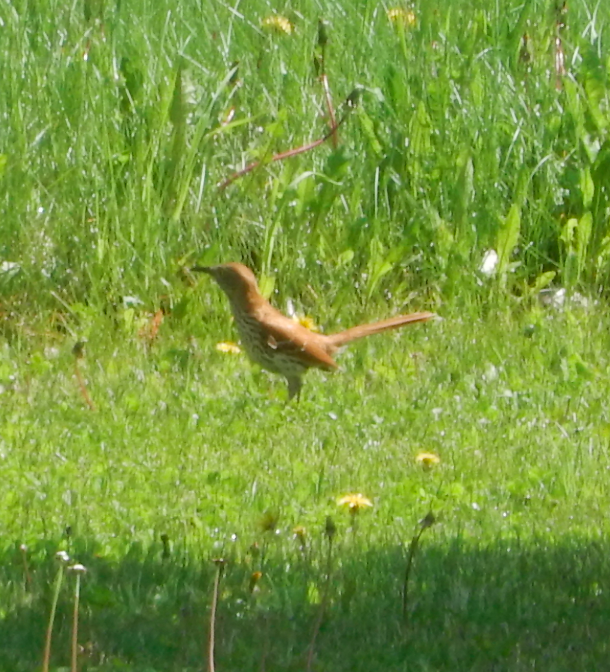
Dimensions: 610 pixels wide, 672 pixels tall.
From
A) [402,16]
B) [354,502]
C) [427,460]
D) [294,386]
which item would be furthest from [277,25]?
[354,502]

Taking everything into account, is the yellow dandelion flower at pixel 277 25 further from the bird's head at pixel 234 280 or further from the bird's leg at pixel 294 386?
the bird's leg at pixel 294 386

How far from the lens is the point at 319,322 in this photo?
7.57 m

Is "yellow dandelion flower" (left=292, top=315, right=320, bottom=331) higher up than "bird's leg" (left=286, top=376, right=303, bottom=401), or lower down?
higher up

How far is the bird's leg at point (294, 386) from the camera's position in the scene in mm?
6602

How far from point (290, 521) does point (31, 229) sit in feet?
9.30

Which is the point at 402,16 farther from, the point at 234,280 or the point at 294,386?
the point at 294,386

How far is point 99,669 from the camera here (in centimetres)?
382

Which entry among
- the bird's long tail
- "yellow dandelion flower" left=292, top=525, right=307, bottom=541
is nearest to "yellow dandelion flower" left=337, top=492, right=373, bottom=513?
"yellow dandelion flower" left=292, top=525, right=307, bottom=541

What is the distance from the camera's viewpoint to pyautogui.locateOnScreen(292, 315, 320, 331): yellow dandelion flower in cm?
730

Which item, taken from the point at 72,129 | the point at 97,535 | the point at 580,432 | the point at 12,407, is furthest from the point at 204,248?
the point at 97,535

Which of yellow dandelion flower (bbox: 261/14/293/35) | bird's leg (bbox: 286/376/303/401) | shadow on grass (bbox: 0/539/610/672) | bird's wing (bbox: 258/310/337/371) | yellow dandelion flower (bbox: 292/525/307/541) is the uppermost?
yellow dandelion flower (bbox: 261/14/293/35)

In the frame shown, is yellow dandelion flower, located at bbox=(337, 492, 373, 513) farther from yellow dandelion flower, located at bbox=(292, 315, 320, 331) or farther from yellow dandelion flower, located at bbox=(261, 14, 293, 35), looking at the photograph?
yellow dandelion flower, located at bbox=(261, 14, 293, 35)

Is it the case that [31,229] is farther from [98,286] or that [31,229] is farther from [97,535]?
[97,535]

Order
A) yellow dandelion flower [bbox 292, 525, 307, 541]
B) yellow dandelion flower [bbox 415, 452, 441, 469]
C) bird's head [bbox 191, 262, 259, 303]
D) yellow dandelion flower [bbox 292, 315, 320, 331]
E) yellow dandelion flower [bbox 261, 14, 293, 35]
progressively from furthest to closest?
1. yellow dandelion flower [bbox 261, 14, 293, 35]
2. yellow dandelion flower [bbox 292, 315, 320, 331]
3. bird's head [bbox 191, 262, 259, 303]
4. yellow dandelion flower [bbox 415, 452, 441, 469]
5. yellow dandelion flower [bbox 292, 525, 307, 541]
